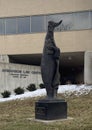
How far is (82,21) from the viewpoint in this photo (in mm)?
32719

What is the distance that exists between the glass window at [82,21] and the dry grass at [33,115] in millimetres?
10259

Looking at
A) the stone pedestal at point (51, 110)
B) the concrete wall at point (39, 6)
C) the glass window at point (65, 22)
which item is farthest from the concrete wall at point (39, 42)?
the stone pedestal at point (51, 110)

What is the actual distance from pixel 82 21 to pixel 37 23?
13.0ft

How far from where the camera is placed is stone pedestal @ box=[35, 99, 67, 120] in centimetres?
1375

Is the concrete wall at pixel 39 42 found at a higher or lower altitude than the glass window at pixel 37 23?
lower

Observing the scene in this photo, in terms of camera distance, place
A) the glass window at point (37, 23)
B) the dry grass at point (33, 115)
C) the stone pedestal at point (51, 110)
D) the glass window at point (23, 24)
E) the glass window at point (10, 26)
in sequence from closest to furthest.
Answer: the dry grass at point (33, 115) < the stone pedestal at point (51, 110) < the glass window at point (37, 23) < the glass window at point (23, 24) < the glass window at point (10, 26)

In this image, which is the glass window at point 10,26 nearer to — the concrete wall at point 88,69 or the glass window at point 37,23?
the glass window at point 37,23

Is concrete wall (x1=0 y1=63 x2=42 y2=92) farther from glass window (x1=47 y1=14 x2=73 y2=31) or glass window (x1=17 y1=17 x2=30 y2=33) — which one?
glass window (x1=47 y1=14 x2=73 y2=31)

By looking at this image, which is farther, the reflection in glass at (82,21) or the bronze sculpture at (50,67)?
the reflection in glass at (82,21)

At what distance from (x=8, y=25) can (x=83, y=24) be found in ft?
22.0

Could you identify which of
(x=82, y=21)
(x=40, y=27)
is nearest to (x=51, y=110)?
(x=82, y=21)

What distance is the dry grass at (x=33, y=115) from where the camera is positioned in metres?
12.4

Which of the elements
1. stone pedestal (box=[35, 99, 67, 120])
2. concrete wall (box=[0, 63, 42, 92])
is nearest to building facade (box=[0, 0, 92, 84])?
concrete wall (box=[0, 63, 42, 92])

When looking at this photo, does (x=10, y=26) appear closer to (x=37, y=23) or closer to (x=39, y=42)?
(x=37, y=23)
